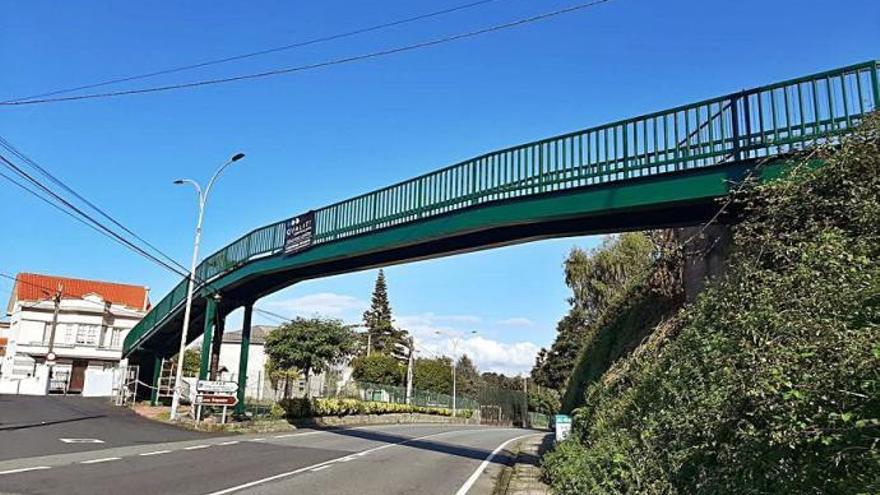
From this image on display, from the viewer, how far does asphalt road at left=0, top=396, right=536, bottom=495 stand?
11.5 m

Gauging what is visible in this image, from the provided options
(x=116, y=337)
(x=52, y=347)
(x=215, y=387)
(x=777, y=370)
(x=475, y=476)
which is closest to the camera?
(x=777, y=370)

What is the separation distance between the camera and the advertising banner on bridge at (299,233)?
21312 millimetres

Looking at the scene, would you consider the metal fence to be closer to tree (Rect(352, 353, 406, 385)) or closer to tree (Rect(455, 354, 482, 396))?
tree (Rect(352, 353, 406, 385))

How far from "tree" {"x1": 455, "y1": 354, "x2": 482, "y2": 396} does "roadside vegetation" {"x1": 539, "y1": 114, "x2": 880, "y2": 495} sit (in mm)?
83848

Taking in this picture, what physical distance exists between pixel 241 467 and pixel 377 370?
52.1 meters

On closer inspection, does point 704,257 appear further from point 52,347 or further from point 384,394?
point 52,347

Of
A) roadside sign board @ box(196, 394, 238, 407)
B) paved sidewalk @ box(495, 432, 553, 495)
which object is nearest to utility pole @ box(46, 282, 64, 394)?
roadside sign board @ box(196, 394, 238, 407)

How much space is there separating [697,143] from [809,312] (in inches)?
234

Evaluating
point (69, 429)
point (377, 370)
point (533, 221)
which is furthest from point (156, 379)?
point (377, 370)

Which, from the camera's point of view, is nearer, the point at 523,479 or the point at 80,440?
the point at 523,479

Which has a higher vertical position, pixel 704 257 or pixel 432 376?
pixel 704 257

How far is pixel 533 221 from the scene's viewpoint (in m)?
14.4

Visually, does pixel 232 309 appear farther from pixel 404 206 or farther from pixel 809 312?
pixel 809 312

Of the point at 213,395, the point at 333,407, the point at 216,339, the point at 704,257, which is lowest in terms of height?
the point at 333,407
